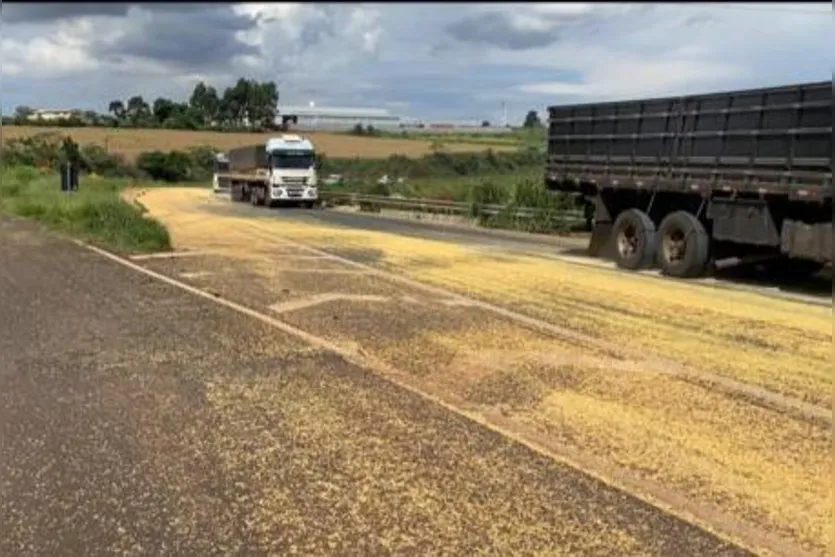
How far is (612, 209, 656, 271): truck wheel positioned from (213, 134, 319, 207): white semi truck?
1025 inches

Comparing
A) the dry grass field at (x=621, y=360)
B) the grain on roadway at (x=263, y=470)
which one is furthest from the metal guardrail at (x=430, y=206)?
the grain on roadway at (x=263, y=470)

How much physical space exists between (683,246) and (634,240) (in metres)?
1.26

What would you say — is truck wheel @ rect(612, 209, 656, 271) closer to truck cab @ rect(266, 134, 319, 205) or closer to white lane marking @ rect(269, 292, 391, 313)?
white lane marking @ rect(269, 292, 391, 313)

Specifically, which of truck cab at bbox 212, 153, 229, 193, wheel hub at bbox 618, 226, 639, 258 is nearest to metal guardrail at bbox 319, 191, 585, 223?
wheel hub at bbox 618, 226, 639, 258

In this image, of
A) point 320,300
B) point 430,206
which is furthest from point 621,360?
point 430,206

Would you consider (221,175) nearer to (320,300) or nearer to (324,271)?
(324,271)

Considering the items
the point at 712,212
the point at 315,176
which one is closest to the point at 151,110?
the point at 315,176

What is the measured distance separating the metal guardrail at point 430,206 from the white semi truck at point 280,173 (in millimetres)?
1668

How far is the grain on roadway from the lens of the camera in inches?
202

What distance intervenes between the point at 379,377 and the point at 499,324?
2.61m

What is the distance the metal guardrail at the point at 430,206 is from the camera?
27312mm

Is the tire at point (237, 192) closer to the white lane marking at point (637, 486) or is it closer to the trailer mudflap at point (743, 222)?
the trailer mudflap at point (743, 222)

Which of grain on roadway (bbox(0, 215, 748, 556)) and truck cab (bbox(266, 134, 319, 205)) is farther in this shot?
truck cab (bbox(266, 134, 319, 205))

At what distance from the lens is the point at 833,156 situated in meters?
11.9
